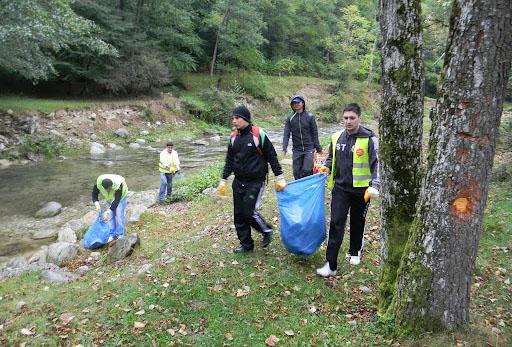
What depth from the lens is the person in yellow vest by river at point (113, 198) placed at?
25.6 feet

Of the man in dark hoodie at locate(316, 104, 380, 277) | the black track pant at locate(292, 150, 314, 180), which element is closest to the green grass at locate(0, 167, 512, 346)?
the man in dark hoodie at locate(316, 104, 380, 277)

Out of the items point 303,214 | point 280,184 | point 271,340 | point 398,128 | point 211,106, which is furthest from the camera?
point 211,106

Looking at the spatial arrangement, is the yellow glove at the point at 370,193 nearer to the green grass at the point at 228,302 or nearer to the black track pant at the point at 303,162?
the green grass at the point at 228,302

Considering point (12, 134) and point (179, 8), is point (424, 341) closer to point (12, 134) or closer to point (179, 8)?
point (12, 134)

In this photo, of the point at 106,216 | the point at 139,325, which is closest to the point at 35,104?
the point at 106,216

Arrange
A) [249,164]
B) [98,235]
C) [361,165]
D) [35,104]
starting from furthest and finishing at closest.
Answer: [35,104]
[98,235]
[249,164]
[361,165]

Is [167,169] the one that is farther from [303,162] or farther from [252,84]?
[252,84]

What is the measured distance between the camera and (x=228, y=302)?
15.9 feet

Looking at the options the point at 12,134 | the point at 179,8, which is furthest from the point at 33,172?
the point at 179,8

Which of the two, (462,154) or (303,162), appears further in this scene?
(303,162)

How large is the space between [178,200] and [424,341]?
27.2 ft

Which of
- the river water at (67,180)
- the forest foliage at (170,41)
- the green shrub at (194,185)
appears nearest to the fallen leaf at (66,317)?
the river water at (67,180)

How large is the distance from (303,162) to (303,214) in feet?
9.76

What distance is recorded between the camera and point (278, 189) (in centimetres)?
544
